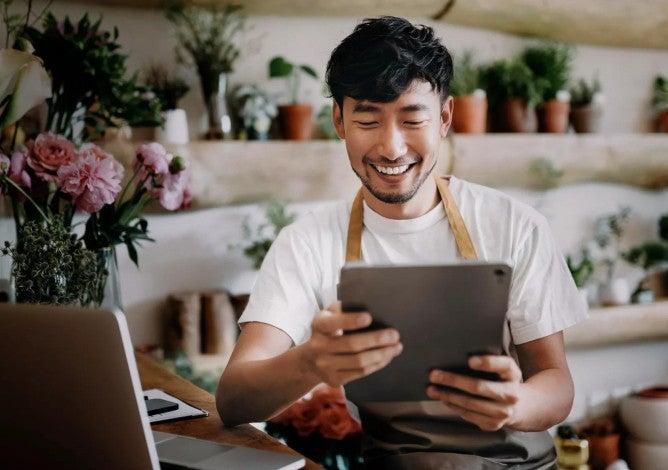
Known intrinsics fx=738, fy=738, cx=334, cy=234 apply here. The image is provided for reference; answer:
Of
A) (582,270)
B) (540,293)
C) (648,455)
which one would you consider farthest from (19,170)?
(648,455)

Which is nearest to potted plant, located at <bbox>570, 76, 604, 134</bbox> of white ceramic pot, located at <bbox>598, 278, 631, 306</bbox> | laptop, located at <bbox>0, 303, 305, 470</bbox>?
white ceramic pot, located at <bbox>598, 278, 631, 306</bbox>

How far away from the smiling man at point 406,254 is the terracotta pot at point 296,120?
1.07 m

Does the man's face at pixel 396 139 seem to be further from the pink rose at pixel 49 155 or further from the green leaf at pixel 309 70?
the green leaf at pixel 309 70

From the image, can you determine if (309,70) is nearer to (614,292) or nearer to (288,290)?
(288,290)

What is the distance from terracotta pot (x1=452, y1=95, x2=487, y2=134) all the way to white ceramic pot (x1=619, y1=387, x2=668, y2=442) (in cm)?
145

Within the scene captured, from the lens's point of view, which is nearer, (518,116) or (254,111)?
(254,111)

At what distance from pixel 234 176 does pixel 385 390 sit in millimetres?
1483

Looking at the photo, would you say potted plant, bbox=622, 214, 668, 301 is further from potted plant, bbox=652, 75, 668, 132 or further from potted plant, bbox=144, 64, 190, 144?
potted plant, bbox=144, 64, 190, 144

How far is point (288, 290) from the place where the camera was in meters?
1.49

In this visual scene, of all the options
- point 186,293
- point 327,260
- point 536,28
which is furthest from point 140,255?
point 536,28

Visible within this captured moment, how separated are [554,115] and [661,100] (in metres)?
0.75

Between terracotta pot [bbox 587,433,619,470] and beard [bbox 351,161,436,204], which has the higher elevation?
beard [bbox 351,161,436,204]

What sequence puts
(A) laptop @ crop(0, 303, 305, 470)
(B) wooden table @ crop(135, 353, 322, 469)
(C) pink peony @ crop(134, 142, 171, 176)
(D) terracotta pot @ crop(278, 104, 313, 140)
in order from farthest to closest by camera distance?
(D) terracotta pot @ crop(278, 104, 313, 140) → (C) pink peony @ crop(134, 142, 171, 176) → (B) wooden table @ crop(135, 353, 322, 469) → (A) laptop @ crop(0, 303, 305, 470)

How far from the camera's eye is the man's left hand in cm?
104
